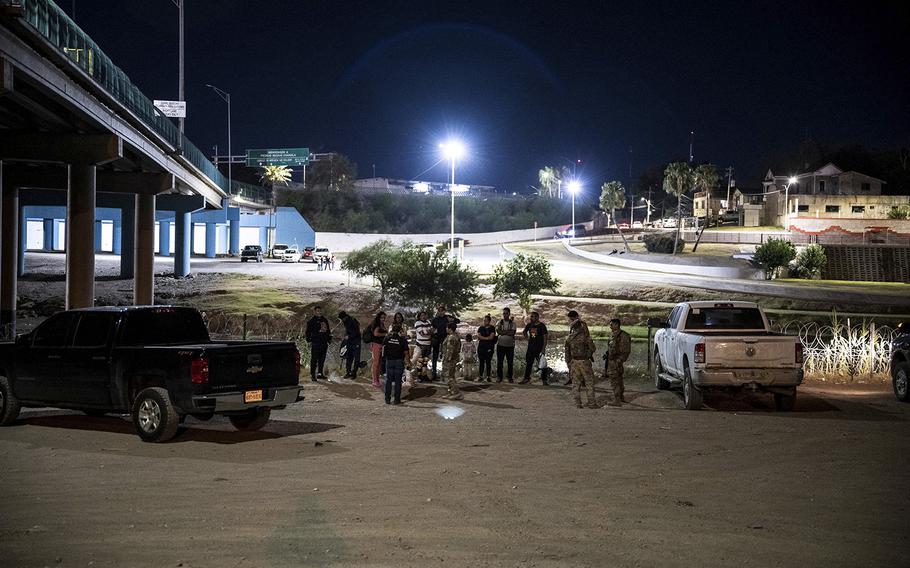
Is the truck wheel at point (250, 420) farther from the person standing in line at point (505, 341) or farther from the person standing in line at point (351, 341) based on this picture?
the person standing in line at point (505, 341)

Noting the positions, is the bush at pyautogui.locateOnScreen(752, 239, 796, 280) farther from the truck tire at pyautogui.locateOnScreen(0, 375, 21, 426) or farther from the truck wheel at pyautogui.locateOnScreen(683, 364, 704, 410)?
the truck tire at pyautogui.locateOnScreen(0, 375, 21, 426)

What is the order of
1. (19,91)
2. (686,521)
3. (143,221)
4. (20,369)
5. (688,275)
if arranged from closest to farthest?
1. (686,521)
2. (20,369)
3. (19,91)
4. (143,221)
5. (688,275)

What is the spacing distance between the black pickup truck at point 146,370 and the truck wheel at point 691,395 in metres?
7.03

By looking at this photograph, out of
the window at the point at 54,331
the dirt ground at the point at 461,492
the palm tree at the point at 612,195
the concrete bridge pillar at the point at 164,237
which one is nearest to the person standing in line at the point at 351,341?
the dirt ground at the point at 461,492

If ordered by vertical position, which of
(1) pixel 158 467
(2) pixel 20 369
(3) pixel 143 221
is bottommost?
(1) pixel 158 467

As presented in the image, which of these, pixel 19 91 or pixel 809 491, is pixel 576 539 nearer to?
pixel 809 491

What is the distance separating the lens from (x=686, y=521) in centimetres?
771

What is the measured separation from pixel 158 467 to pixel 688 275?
48.9 m

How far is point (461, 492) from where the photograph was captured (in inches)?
346

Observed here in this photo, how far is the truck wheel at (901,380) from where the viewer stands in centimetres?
1683

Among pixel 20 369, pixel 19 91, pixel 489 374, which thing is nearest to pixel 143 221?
pixel 19 91

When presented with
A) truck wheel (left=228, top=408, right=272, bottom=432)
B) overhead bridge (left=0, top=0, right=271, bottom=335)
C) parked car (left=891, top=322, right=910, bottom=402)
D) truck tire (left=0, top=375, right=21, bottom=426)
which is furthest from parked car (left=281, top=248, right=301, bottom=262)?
truck wheel (left=228, top=408, right=272, bottom=432)

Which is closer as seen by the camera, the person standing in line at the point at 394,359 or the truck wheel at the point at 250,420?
the truck wheel at the point at 250,420

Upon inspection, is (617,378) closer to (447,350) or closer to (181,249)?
(447,350)
